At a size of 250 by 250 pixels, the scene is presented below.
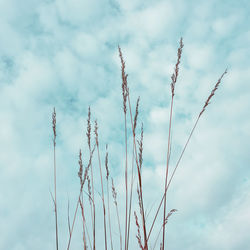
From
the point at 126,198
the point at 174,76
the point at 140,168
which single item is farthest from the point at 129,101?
the point at 126,198

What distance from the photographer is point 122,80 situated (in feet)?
7.52

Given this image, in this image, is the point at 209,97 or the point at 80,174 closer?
the point at 209,97

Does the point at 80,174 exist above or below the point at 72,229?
above

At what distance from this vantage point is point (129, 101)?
7.63ft

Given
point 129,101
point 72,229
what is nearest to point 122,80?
point 129,101

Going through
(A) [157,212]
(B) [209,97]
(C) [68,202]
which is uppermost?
(B) [209,97]

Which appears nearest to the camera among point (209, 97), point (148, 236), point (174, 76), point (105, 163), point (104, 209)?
point (148, 236)

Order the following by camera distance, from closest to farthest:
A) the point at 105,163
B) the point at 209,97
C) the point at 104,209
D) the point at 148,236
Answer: the point at 148,236
the point at 209,97
the point at 104,209
the point at 105,163

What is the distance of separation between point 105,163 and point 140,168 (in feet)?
2.10

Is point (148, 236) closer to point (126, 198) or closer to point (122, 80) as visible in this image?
point (126, 198)

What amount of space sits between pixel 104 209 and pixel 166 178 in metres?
0.72

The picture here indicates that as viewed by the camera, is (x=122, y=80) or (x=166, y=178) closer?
(x=166, y=178)

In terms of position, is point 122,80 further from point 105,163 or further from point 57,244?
point 57,244

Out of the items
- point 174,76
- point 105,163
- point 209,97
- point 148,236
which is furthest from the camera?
point 105,163
